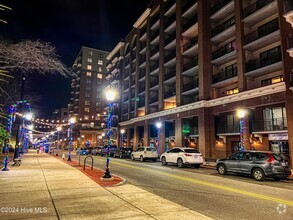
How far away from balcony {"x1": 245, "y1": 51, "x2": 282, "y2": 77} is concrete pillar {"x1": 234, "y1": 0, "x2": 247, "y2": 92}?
73 centimetres

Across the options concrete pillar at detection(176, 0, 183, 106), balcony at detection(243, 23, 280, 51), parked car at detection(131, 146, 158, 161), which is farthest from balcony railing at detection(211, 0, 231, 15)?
parked car at detection(131, 146, 158, 161)

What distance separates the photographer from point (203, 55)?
32.0 meters

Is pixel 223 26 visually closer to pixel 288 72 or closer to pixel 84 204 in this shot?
pixel 288 72

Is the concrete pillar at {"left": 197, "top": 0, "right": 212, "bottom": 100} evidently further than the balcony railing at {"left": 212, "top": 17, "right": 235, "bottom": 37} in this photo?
Yes

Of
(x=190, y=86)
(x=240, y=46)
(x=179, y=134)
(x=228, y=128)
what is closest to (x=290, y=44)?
(x=240, y=46)

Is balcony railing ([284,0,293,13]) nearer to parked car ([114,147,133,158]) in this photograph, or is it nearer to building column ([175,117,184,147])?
building column ([175,117,184,147])

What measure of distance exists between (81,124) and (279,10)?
284ft

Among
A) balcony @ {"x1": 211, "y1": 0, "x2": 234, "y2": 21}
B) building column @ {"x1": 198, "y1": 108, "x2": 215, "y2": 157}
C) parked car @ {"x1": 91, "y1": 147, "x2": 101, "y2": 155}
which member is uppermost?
balcony @ {"x1": 211, "y1": 0, "x2": 234, "y2": 21}

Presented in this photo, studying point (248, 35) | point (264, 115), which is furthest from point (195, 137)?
point (248, 35)

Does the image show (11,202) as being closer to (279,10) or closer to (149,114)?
(279,10)

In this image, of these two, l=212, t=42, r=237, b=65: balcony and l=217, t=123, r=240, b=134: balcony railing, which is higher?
l=212, t=42, r=237, b=65: balcony

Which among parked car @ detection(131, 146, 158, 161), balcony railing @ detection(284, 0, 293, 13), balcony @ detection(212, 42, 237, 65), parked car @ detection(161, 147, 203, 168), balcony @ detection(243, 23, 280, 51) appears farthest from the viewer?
balcony @ detection(212, 42, 237, 65)

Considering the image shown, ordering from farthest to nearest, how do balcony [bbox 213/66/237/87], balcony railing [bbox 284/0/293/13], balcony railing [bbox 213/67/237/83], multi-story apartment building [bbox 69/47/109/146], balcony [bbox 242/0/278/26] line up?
multi-story apartment building [bbox 69/47/109/146]
balcony railing [bbox 213/67/237/83]
balcony [bbox 213/66/237/87]
balcony [bbox 242/0/278/26]
balcony railing [bbox 284/0/293/13]

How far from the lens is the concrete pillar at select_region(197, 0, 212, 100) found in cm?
3145
